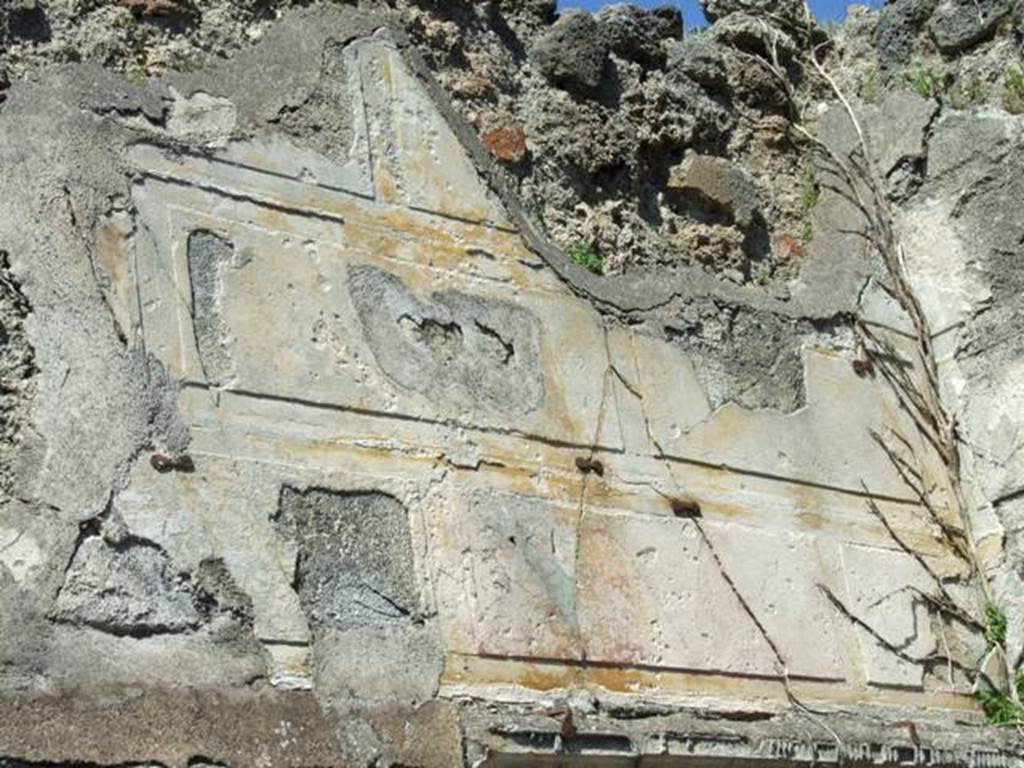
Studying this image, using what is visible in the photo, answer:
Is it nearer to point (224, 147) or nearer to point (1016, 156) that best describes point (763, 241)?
point (1016, 156)

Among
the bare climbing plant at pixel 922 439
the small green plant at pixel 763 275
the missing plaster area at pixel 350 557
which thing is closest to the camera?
the missing plaster area at pixel 350 557

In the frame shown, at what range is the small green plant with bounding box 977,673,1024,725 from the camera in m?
4.78

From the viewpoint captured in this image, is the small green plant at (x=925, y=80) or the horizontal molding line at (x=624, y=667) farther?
the small green plant at (x=925, y=80)

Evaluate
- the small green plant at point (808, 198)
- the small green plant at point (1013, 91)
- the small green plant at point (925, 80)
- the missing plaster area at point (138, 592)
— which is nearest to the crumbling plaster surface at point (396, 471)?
the missing plaster area at point (138, 592)

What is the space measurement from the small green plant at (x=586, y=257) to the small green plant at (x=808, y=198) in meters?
0.77

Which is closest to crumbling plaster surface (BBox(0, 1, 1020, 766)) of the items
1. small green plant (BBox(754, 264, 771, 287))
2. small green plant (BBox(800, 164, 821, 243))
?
small green plant (BBox(754, 264, 771, 287))

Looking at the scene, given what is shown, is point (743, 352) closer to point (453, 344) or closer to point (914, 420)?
point (914, 420)

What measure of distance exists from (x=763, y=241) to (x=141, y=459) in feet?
6.95

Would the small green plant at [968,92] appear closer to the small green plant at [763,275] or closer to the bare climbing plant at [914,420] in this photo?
the bare climbing plant at [914,420]

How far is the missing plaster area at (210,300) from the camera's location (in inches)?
154

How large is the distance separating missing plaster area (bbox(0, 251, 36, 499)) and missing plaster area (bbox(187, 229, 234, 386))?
36 centimetres

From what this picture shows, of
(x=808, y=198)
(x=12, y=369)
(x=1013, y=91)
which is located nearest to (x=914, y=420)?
(x=808, y=198)

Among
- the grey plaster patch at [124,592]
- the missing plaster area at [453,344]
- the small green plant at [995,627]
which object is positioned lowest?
the grey plaster patch at [124,592]

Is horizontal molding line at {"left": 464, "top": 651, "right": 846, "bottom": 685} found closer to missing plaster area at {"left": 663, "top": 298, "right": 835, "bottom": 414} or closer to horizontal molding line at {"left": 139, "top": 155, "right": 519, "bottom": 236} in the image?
missing plaster area at {"left": 663, "top": 298, "right": 835, "bottom": 414}
